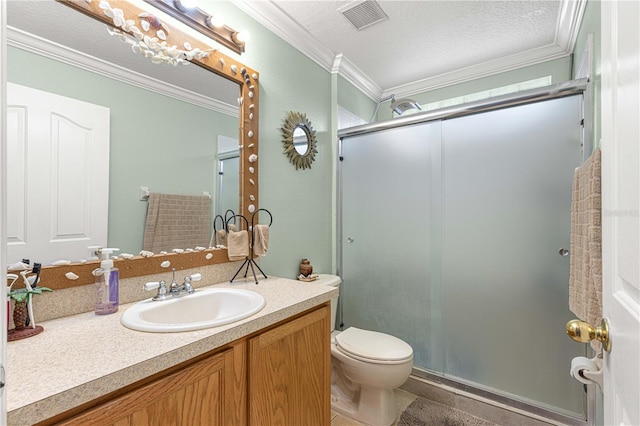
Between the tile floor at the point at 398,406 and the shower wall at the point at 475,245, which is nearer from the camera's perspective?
the shower wall at the point at 475,245

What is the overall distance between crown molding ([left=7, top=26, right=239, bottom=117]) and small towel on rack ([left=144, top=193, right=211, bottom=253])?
18.3 inches

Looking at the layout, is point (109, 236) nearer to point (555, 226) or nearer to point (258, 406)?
point (258, 406)

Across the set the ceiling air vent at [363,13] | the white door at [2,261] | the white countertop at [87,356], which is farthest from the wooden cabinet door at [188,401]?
the ceiling air vent at [363,13]

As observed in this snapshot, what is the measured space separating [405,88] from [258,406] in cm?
285

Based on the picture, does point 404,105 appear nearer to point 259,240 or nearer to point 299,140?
point 299,140

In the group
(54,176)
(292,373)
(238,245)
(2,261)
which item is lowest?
(292,373)

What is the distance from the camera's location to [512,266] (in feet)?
5.72

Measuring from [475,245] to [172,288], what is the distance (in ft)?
5.69

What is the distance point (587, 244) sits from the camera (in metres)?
1.04

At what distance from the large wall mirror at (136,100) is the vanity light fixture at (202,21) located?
2.5 inches

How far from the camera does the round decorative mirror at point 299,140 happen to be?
6.46ft

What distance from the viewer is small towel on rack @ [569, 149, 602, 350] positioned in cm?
92

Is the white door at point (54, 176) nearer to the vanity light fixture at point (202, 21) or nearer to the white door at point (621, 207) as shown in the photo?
the vanity light fixture at point (202, 21)

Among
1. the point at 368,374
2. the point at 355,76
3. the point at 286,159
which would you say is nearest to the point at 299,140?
the point at 286,159
